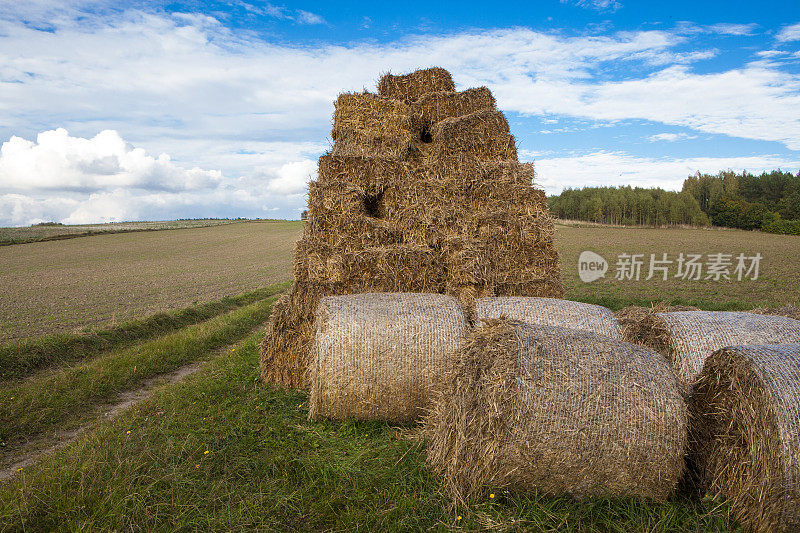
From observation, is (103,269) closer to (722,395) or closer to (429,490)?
(429,490)

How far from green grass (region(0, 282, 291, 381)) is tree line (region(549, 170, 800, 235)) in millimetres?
67552

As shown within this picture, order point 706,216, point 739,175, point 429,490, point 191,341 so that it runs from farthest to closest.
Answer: point 739,175
point 706,216
point 191,341
point 429,490

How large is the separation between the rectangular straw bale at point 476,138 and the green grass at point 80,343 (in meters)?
7.46

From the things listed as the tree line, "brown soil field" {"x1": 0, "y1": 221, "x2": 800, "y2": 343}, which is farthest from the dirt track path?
the tree line

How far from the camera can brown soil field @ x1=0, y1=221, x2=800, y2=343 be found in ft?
41.4

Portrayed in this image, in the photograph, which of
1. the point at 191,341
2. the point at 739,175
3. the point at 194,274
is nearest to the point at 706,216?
the point at 739,175

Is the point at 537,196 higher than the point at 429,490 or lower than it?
higher

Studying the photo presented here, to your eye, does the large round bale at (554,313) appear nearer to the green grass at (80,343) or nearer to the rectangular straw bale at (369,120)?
the rectangular straw bale at (369,120)

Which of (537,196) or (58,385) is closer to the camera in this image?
(58,385)

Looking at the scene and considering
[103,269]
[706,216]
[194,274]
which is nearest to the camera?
[194,274]

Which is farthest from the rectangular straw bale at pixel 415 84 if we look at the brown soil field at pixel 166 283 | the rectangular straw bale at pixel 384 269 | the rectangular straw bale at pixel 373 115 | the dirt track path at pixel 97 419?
the dirt track path at pixel 97 419

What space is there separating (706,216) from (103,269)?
8531cm

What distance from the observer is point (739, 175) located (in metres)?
89.6

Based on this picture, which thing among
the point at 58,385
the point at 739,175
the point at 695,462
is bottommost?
the point at 58,385
